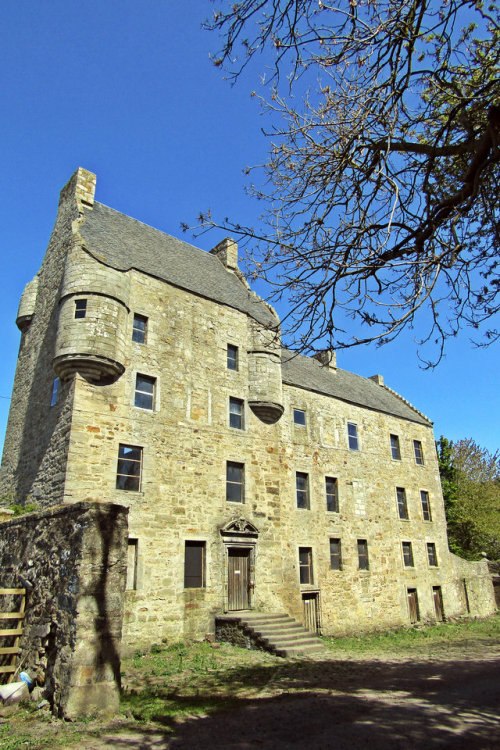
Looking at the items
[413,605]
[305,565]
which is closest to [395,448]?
[413,605]

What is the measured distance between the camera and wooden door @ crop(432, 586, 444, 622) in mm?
25625

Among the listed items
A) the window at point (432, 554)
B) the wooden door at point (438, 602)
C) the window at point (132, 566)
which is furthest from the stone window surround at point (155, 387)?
the wooden door at point (438, 602)

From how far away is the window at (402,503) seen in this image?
25.7 metres

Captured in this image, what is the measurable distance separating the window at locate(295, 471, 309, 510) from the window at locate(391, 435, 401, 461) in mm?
7230

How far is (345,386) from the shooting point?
27031mm

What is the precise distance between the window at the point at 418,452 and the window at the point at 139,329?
1778 centimetres

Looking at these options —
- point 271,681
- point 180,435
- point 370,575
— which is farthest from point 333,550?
point 271,681

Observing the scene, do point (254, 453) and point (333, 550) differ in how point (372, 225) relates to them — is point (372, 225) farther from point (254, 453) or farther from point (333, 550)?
point (333, 550)

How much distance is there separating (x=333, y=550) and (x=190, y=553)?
26.2 feet

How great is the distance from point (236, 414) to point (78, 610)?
1145cm

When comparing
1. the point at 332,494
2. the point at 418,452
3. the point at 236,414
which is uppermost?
the point at 418,452

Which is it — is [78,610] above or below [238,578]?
below

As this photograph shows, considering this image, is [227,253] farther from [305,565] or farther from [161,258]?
[305,565]

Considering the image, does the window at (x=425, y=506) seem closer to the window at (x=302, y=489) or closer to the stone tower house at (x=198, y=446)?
the stone tower house at (x=198, y=446)
